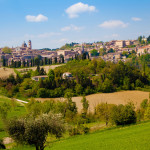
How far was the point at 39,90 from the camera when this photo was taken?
137 feet

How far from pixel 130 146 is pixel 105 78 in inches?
1404

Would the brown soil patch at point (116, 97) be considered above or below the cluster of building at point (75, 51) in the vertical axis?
below

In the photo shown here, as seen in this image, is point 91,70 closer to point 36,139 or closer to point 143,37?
point 36,139

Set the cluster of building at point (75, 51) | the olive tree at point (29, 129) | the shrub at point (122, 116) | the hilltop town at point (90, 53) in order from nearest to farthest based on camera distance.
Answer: the olive tree at point (29, 129) < the shrub at point (122, 116) < the hilltop town at point (90, 53) < the cluster of building at point (75, 51)

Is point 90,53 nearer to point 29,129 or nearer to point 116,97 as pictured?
point 116,97

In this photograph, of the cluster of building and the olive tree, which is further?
the cluster of building

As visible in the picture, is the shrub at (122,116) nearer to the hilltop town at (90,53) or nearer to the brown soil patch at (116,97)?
the brown soil patch at (116,97)

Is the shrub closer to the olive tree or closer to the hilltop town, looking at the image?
the olive tree

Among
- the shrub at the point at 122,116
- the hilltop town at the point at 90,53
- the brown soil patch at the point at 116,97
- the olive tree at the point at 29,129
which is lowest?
the brown soil patch at the point at 116,97

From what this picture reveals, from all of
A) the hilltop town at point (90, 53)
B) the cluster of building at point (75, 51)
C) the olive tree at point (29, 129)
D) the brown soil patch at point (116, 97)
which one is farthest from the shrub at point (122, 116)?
the cluster of building at point (75, 51)

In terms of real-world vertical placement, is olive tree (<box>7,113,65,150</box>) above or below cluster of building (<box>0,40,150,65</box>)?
below

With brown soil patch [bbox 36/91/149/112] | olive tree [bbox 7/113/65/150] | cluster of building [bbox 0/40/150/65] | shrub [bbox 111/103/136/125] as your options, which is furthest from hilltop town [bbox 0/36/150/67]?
olive tree [bbox 7/113/65/150]

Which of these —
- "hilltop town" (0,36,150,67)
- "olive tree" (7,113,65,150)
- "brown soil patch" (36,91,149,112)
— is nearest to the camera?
"olive tree" (7,113,65,150)

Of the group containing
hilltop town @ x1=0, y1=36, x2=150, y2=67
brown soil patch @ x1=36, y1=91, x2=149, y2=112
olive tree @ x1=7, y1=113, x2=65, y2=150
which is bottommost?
brown soil patch @ x1=36, y1=91, x2=149, y2=112
